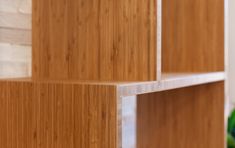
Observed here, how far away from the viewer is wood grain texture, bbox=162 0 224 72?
0.98m

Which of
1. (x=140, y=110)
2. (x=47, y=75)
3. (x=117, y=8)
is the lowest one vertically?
(x=140, y=110)

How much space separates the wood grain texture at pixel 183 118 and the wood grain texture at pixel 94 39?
0.46m

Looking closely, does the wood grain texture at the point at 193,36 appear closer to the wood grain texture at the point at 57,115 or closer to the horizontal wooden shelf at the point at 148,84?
the horizontal wooden shelf at the point at 148,84

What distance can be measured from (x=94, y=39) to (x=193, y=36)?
0.44m

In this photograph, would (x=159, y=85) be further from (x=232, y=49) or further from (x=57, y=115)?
(x=232, y=49)

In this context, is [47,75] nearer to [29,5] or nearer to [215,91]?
[29,5]

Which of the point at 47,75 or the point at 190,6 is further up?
the point at 190,6

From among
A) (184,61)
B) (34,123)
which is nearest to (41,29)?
(34,123)

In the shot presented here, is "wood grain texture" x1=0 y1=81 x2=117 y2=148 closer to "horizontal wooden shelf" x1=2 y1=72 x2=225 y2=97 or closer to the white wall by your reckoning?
"horizontal wooden shelf" x1=2 y1=72 x2=225 y2=97

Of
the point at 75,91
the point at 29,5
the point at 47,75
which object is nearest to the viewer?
the point at 75,91

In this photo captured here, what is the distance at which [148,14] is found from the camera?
59 cm

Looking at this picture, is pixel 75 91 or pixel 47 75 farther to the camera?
pixel 47 75

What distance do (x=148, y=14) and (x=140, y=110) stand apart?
1.84 ft

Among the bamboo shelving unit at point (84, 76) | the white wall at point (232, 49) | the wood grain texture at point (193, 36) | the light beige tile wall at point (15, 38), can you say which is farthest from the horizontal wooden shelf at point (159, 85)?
the white wall at point (232, 49)
